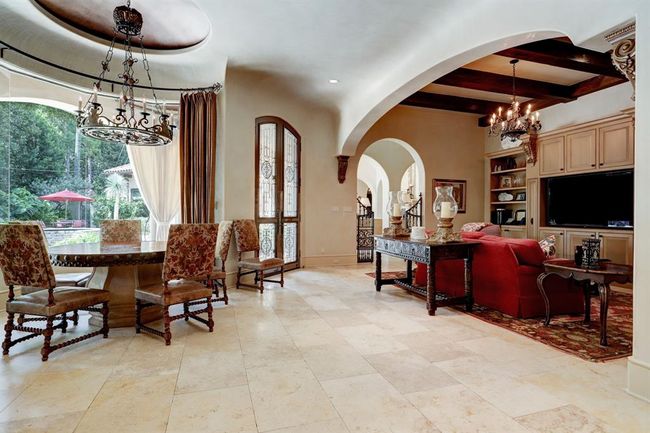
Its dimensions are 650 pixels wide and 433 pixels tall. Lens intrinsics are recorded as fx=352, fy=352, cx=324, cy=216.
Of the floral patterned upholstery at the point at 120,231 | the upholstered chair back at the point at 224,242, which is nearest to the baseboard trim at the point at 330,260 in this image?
the upholstered chair back at the point at 224,242

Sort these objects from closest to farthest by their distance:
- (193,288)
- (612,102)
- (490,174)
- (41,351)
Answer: (41,351)
(193,288)
(612,102)
(490,174)

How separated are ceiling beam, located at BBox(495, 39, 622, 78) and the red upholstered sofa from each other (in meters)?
2.41

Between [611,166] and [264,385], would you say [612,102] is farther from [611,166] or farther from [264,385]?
[264,385]

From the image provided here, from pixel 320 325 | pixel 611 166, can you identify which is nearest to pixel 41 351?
pixel 320 325

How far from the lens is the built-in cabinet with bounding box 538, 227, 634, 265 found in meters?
5.07

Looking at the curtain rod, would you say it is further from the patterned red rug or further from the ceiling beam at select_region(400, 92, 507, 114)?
the patterned red rug

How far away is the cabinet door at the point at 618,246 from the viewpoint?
5034mm

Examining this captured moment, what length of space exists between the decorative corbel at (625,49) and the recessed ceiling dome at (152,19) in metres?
3.58

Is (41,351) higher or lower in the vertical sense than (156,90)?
lower

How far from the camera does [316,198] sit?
22.8 feet

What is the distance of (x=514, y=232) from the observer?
724 cm

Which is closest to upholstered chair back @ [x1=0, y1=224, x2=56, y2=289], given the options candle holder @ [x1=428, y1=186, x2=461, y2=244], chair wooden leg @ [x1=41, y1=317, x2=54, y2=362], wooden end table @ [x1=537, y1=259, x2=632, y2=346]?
chair wooden leg @ [x1=41, y1=317, x2=54, y2=362]

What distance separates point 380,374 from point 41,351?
2.57 metres

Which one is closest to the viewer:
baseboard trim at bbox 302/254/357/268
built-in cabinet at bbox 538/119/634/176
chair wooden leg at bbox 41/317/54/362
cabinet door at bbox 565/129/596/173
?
chair wooden leg at bbox 41/317/54/362
